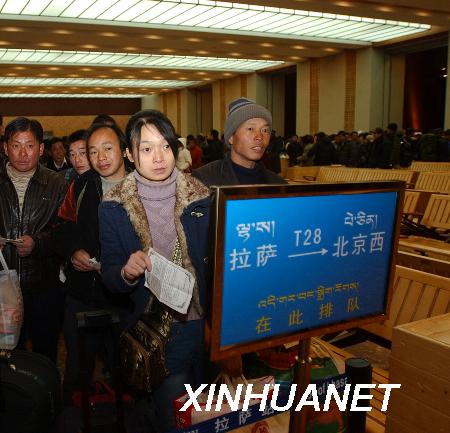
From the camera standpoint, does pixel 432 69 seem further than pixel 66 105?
No

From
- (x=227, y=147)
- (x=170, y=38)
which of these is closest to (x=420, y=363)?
(x=227, y=147)

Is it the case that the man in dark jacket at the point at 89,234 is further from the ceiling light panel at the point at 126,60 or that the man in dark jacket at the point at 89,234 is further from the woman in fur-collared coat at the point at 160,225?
the ceiling light panel at the point at 126,60

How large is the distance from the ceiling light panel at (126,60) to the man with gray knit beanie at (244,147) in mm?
18588

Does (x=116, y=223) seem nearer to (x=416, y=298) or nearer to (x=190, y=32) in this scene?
(x=416, y=298)

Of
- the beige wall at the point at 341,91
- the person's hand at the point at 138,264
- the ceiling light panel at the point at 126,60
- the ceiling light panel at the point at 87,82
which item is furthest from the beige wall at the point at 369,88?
the person's hand at the point at 138,264

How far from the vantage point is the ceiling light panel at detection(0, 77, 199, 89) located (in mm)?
27922

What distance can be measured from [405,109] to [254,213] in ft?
72.0

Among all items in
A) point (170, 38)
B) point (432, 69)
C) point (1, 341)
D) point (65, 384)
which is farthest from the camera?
point (432, 69)

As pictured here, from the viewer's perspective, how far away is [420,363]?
1821 mm

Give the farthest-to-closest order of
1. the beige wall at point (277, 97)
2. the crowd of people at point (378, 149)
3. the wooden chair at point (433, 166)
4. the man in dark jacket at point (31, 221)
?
the beige wall at point (277, 97), the crowd of people at point (378, 149), the wooden chair at point (433, 166), the man in dark jacket at point (31, 221)

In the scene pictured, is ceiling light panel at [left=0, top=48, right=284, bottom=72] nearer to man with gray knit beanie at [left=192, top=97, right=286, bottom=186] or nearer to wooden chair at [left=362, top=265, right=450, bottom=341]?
man with gray knit beanie at [left=192, top=97, right=286, bottom=186]

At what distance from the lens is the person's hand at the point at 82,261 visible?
2555 millimetres

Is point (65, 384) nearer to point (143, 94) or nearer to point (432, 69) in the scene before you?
point (432, 69)

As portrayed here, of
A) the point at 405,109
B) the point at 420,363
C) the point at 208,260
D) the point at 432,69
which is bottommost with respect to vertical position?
the point at 420,363
